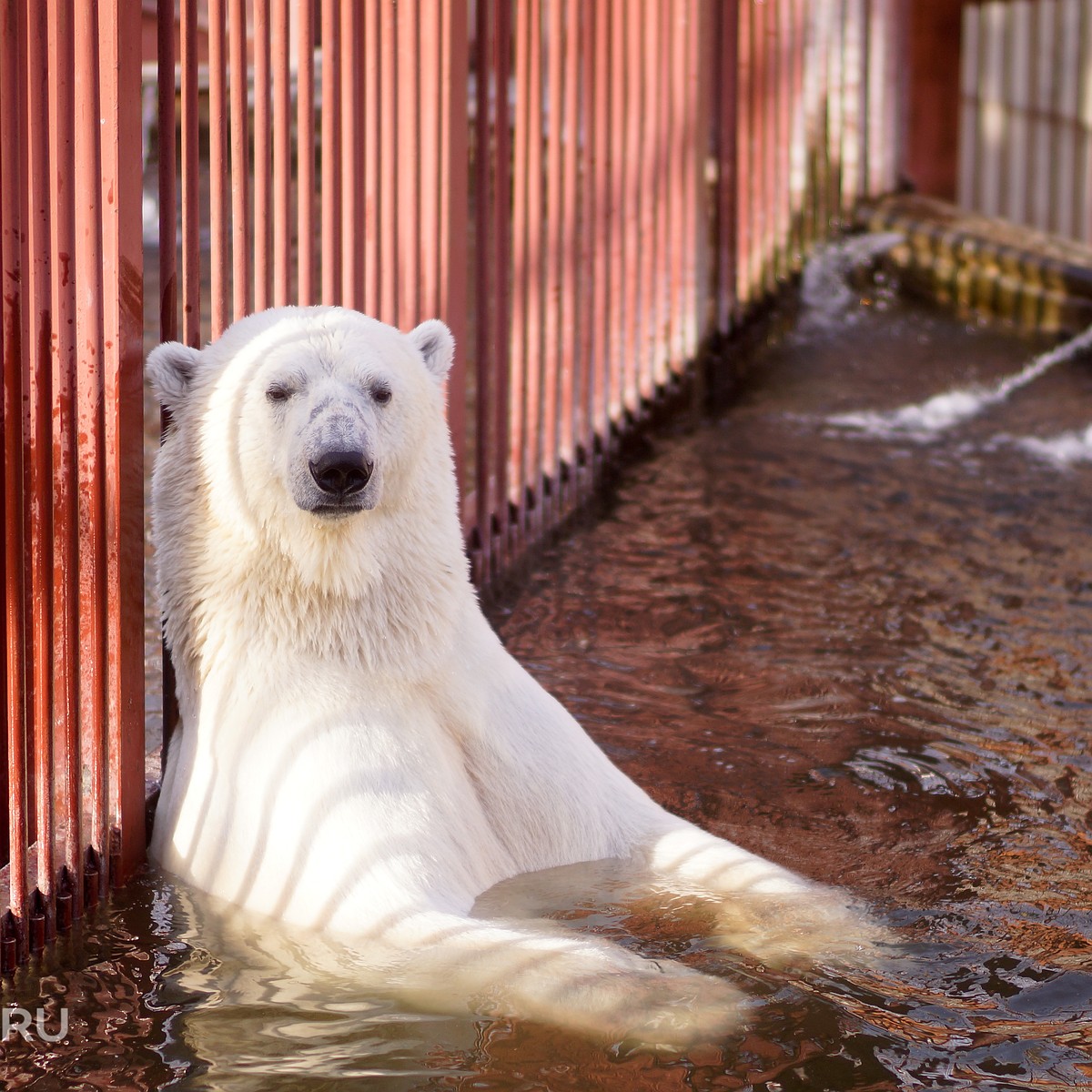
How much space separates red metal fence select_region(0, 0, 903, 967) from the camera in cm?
270

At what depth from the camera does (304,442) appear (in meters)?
2.68

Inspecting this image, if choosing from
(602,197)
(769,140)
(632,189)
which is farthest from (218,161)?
(769,140)

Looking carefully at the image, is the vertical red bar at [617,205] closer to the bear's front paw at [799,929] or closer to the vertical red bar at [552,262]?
the vertical red bar at [552,262]

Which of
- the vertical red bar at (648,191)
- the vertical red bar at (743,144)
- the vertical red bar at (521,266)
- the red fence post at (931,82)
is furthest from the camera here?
the red fence post at (931,82)

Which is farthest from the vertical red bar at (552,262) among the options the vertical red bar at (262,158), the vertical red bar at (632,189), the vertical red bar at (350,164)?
the vertical red bar at (262,158)

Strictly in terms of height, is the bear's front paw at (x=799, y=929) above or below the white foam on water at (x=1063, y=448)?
below

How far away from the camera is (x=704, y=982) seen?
2.66 meters

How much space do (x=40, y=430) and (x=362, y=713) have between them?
706mm

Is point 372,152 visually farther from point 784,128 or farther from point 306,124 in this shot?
point 784,128

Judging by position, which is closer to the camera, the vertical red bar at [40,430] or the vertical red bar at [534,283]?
the vertical red bar at [40,430]

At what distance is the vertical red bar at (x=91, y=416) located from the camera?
2.71 m

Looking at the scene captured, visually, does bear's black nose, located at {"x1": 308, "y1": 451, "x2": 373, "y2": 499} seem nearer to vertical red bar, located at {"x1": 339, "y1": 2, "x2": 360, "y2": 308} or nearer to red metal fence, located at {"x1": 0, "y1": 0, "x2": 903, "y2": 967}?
red metal fence, located at {"x1": 0, "y1": 0, "x2": 903, "y2": 967}

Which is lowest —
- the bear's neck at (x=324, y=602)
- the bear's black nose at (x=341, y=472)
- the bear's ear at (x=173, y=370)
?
the bear's neck at (x=324, y=602)

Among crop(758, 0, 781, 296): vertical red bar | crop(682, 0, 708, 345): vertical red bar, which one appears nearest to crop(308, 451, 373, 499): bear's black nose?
crop(682, 0, 708, 345): vertical red bar
